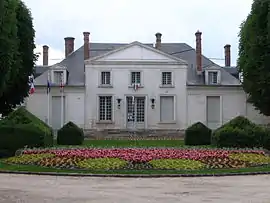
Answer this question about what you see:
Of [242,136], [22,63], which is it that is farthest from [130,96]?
[242,136]

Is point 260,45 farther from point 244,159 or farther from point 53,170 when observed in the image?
point 53,170

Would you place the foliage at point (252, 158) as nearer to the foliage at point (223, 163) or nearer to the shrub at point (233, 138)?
the foliage at point (223, 163)

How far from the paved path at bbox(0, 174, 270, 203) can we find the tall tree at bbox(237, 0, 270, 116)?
52.6 feet

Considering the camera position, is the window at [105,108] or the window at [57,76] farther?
the window at [57,76]

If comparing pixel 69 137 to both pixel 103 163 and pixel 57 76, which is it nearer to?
pixel 103 163

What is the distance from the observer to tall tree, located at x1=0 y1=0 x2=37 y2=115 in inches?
1337

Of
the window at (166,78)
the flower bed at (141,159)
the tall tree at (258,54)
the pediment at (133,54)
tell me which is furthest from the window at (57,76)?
the flower bed at (141,159)

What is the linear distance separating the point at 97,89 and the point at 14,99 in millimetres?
14969

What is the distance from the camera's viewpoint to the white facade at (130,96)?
50062 mm

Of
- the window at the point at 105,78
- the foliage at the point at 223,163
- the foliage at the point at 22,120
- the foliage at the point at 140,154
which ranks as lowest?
the foliage at the point at 223,163

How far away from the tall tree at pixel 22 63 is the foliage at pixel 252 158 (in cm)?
1519

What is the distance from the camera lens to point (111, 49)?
5572cm

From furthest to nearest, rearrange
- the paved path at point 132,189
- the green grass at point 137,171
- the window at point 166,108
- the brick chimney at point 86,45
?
1. the brick chimney at point 86,45
2. the window at point 166,108
3. the green grass at point 137,171
4. the paved path at point 132,189

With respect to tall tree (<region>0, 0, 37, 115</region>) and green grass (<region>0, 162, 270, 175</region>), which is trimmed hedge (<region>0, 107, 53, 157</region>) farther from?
tall tree (<region>0, 0, 37, 115</region>)
